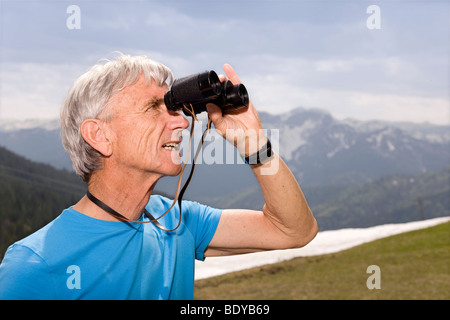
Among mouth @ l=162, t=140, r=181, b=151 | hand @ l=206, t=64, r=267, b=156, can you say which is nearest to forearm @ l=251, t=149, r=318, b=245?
hand @ l=206, t=64, r=267, b=156

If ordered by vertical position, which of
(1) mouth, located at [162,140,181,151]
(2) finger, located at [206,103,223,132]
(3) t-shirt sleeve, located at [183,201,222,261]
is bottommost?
(3) t-shirt sleeve, located at [183,201,222,261]

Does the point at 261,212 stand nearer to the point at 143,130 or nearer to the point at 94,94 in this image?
the point at 143,130

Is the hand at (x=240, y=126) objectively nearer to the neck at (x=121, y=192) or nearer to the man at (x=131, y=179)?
the man at (x=131, y=179)

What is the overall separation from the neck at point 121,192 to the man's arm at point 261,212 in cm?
52

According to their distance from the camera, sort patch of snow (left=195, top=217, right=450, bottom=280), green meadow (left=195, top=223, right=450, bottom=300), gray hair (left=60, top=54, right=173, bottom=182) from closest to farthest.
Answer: gray hair (left=60, top=54, right=173, bottom=182), green meadow (left=195, top=223, right=450, bottom=300), patch of snow (left=195, top=217, right=450, bottom=280)

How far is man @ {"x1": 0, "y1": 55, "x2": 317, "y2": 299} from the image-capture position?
217 cm

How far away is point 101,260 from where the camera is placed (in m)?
2.15

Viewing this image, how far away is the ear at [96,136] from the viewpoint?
2.33 metres

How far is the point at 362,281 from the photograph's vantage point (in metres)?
16.6

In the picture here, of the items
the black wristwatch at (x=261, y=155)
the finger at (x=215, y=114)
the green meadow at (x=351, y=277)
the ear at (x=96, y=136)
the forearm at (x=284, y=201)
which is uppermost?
the finger at (x=215, y=114)

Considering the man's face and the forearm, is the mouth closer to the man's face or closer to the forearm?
the man's face

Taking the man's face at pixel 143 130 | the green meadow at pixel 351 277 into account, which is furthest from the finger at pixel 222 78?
the green meadow at pixel 351 277

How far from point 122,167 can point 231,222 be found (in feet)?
2.54
